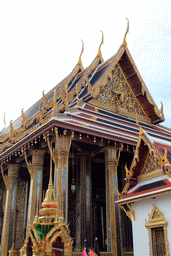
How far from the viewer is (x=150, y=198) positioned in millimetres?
5883

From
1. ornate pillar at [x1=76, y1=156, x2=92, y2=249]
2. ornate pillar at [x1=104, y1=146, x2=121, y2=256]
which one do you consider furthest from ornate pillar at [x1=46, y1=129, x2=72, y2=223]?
ornate pillar at [x1=76, y1=156, x2=92, y2=249]

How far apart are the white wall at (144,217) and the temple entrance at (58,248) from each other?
210 centimetres

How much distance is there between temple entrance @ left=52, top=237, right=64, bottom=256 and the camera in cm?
433

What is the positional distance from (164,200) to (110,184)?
3742 mm

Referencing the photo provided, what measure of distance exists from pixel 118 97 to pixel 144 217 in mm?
6279

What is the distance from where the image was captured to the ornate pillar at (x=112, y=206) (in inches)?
332

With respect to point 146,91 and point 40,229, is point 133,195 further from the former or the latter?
point 146,91

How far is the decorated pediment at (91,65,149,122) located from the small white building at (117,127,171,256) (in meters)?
4.35

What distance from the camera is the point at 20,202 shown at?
1239 centimetres

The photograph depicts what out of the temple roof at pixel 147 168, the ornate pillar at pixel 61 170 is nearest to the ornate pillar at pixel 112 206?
the ornate pillar at pixel 61 170

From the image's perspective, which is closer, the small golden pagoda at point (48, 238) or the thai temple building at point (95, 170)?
the small golden pagoda at point (48, 238)

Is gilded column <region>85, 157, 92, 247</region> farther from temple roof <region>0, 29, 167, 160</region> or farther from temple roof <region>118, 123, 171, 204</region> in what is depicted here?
temple roof <region>118, 123, 171, 204</region>

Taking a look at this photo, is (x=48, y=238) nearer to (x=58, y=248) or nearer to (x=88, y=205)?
(x=58, y=248)

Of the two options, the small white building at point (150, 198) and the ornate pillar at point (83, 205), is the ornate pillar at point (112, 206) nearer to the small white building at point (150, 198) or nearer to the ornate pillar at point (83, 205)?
the ornate pillar at point (83, 205)
